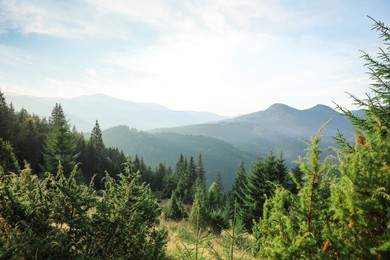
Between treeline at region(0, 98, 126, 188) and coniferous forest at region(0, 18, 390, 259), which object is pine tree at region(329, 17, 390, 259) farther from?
treeline at region(0, 98, 126, 188)

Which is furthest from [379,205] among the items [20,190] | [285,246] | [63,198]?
[20,190]

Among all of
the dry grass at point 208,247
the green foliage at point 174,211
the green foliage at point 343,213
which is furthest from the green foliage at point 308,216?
the green foliage at point 174,211

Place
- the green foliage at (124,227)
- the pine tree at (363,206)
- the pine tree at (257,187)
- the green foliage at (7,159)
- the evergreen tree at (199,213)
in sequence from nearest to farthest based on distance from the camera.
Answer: the pine tree at (363,206)
the evergreen tree at (199,213)
the green foliage at (124,227)
the green foliage at (7,159)
the pine tree at (257,187)

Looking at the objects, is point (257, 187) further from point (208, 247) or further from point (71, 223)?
point (71, 223)

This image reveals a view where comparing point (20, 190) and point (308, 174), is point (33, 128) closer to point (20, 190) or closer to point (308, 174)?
point (20, 190)

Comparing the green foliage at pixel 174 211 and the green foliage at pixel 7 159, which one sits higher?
the green foliage at pixel 7 159

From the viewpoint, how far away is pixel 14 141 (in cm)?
5141

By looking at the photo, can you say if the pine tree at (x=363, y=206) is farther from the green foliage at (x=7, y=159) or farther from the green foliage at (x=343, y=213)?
the green foliage at (x=7, y=159)

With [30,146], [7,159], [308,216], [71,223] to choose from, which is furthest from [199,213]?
[30,146]

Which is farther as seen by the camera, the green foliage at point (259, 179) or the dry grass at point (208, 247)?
the green foliage at point (259, 179)

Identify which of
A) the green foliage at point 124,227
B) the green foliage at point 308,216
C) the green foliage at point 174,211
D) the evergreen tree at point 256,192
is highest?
the green foliage at point 308,216

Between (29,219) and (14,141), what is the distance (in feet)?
182

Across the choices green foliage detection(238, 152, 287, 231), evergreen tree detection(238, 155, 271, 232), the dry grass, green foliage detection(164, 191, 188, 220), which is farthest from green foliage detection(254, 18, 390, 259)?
green foliage detection(164, 191, 188, 220)

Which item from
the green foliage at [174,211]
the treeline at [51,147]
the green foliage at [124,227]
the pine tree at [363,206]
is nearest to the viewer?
the pine tree at [363,206]
